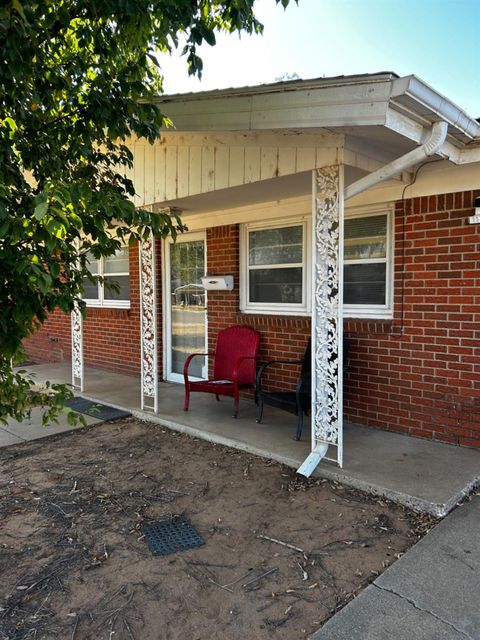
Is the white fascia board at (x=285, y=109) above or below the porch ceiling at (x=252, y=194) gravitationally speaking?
above

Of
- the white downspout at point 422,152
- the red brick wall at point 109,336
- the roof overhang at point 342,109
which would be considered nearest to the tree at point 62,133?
the roof overhang at point 342,109

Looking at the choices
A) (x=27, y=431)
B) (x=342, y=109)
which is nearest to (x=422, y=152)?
(x=342, y=109)

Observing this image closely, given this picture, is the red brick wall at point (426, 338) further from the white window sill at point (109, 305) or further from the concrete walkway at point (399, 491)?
the white window sill at point (109, 305)

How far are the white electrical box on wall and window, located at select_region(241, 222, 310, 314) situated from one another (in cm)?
19

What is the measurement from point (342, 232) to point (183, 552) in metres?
2.47

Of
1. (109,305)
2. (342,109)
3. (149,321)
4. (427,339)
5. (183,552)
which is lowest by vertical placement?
(183,552)

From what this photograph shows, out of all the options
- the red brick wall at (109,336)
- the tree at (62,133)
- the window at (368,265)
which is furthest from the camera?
the red brick wall at (109,336)

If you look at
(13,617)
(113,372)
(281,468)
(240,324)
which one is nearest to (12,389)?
(13,617)

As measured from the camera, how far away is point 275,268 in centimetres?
556

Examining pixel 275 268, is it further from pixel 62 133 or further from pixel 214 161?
pixel 62 133

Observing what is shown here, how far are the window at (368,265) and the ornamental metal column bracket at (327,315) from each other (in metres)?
1.17

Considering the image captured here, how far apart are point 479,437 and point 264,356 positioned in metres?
2.47

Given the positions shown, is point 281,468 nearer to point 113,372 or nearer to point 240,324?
point 240,324

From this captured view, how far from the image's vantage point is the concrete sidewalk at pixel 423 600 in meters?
2.00
